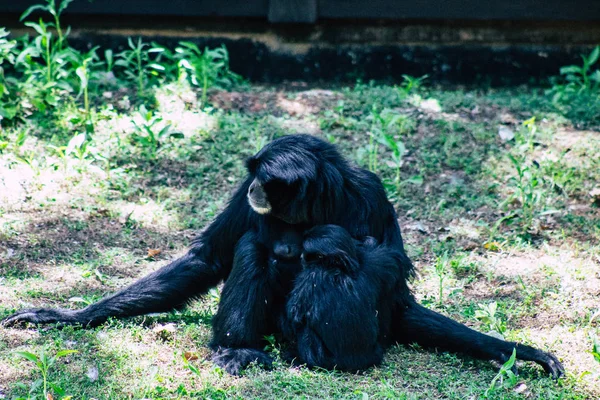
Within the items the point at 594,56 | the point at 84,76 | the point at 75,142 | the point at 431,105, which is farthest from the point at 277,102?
the point at 594,56

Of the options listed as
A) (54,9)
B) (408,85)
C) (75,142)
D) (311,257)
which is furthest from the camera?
(408,85)

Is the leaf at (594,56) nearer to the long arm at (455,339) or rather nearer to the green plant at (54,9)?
the long arm at (455,339)

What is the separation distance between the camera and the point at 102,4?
9.44 metres

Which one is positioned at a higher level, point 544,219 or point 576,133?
point 576,133

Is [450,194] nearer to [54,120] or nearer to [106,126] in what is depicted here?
[106,126]

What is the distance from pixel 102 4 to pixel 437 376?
6497 millimetres

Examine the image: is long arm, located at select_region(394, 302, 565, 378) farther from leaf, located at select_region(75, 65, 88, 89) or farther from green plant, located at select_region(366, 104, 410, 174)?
leaf, located at select_region(75, 65, 88, 89)

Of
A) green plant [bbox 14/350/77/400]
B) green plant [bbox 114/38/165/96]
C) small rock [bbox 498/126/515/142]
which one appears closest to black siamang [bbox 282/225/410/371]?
green plant [bbox 14/350/77/400]

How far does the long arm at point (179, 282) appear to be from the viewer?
17.4ft

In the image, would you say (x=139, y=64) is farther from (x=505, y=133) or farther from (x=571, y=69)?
(x=571, y=69)

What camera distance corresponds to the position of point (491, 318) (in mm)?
5293

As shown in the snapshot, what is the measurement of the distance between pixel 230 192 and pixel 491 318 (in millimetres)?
3256

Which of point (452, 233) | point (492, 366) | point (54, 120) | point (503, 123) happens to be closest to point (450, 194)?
point (452, 233)

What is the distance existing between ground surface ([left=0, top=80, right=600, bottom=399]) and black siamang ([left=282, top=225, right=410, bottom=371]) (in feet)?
0.52
